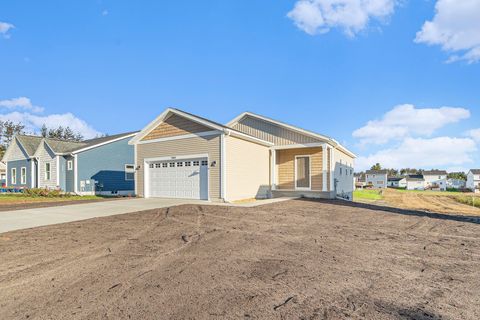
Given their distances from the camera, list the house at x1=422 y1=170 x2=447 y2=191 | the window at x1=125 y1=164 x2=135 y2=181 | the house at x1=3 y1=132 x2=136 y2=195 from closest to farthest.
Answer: the house at x1=3 y1=132 x2=136 y2=195 → the window at x1=125 y1=164 x2=135 y2=181 → the house at x1=422 y1=170 x2=447 y2=191

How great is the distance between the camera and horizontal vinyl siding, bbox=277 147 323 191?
51.9ft

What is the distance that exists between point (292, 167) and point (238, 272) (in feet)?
42.6

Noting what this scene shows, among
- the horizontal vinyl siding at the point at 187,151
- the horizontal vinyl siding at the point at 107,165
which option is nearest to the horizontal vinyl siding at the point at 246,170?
the horizontal vinyl siding at the point at 187,151

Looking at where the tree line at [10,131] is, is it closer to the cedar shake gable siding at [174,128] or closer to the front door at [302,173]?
the cedar shake gable siding at [174,128]

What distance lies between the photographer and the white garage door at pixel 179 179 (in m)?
13.9

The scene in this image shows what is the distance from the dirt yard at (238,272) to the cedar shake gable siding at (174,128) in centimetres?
734

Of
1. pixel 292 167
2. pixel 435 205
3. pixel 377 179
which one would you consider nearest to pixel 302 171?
pixel 292 167

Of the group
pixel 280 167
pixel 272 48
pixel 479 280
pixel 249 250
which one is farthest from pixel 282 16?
pixel 479 280

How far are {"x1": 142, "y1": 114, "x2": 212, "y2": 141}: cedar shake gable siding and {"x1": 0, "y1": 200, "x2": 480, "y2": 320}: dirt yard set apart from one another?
734 centimetres

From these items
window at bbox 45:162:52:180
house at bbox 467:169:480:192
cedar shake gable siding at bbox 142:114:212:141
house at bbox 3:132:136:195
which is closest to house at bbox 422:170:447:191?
house at bbox 467:169:480:192

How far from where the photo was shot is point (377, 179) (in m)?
89.6

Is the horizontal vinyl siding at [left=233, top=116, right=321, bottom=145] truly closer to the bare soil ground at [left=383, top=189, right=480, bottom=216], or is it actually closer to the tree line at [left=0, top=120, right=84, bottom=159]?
the bare soil ground at [left=383, top=189, right=480, bottom=216]

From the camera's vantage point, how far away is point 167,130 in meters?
15.5

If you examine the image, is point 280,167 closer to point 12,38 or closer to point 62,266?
point 62,266
